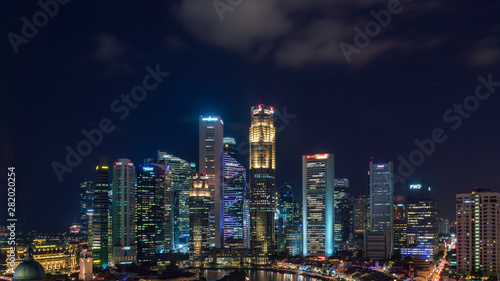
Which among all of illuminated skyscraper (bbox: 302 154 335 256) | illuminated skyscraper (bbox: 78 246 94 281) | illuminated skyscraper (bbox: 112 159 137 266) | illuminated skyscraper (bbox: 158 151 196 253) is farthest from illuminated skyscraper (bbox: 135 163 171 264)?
illuminated skyscraper (bbox: 78 246 94 281)

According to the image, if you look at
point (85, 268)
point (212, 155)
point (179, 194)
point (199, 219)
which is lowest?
point (85, 268)

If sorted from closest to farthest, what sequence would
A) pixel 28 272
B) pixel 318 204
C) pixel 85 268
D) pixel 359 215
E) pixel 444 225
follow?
1. pixel 28 272
2. pixel 85 268
3. pixel 318 204
4. pixel 359 215
5. pixel 444 225

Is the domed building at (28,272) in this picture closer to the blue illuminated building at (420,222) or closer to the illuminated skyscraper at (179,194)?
the illuminated skyscraper at (179,194)

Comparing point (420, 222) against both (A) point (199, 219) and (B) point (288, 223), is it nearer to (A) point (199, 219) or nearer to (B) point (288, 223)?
(B) point (288, 223)

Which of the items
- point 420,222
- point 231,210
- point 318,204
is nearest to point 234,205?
point 231,210

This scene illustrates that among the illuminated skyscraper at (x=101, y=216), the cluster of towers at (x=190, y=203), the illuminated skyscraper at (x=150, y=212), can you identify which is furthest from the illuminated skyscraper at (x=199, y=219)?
the illuminated skyscraper at (x=101, y=216)

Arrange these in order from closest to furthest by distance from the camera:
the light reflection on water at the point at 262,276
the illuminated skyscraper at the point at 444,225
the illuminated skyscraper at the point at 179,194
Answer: the light reflection on water at the point at 262,276
the illuminated skyscraper at the point at 179,194
the illuminated skyscraper at the point at 444,225
